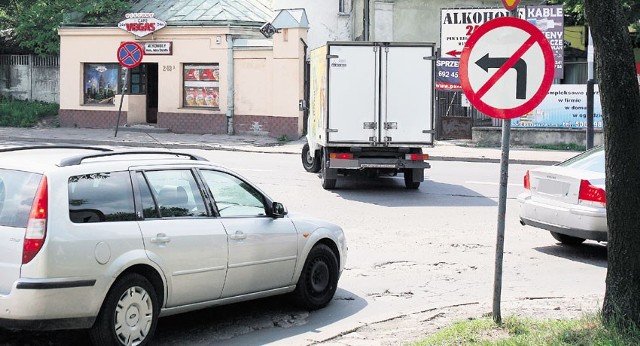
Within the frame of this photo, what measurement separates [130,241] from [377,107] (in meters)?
11.5

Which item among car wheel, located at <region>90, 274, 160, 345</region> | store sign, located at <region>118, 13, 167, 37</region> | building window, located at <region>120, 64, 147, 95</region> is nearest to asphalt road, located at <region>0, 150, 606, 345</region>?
car wheel, located at <region>90, 274, 160, 345</region>

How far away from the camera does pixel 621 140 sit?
6.51m

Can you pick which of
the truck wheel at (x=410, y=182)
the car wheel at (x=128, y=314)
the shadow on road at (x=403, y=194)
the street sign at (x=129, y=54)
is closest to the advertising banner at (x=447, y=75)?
the street sign at (x=129, y=54)

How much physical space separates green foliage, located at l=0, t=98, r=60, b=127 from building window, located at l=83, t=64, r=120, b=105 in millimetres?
2123

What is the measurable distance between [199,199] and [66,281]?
1.56m

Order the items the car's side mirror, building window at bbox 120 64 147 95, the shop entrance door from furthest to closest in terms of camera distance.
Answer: the shop entrance door < building window at bbox 120 64 147 95 < the car's side mirror

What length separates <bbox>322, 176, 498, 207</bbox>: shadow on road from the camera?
1619 centimetres

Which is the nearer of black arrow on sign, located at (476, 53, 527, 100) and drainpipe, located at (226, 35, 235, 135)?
black arrow on sign, located at (476, 53, 527, 100)

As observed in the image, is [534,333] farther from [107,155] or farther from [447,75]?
[447,75]

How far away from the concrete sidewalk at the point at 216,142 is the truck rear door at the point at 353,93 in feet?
26.3

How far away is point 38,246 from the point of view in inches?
247

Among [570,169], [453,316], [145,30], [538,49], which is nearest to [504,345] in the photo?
[453,316]

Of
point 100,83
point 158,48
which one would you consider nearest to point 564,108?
point 158,48

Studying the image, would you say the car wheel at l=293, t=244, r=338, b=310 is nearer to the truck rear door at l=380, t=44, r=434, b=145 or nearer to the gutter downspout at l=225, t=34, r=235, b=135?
the truck rear door at l=380, t=44, r=434, b=145
